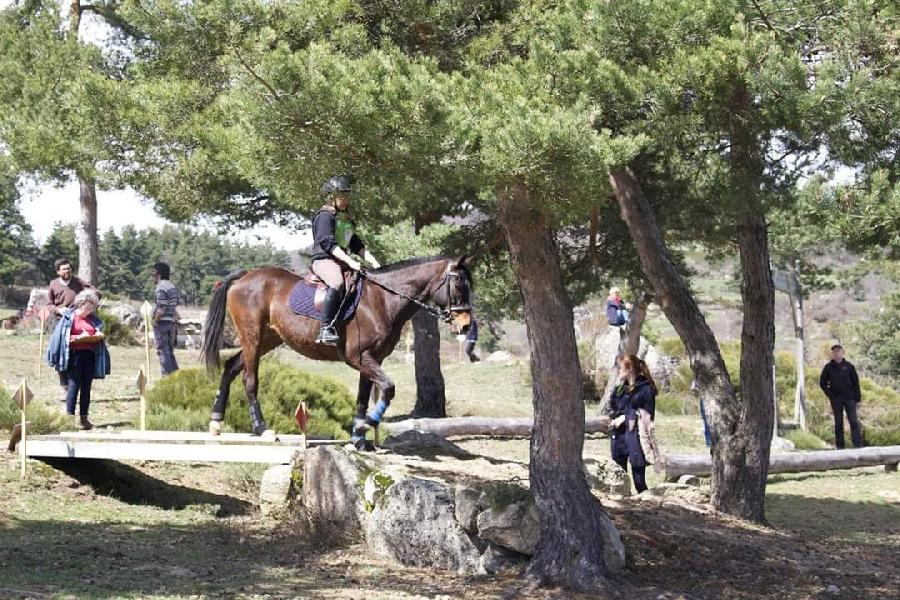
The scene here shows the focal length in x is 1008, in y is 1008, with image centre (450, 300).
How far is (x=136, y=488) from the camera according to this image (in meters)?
10.3

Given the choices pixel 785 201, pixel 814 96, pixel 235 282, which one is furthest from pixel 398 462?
pixel 814 96

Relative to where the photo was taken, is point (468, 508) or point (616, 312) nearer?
point (468, 508)

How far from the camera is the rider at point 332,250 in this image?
8523 mm

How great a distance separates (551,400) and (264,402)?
5898 millimetres

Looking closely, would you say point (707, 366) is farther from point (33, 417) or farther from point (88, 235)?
point (88, 235)

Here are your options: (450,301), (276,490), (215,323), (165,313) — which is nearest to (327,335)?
(450,301)

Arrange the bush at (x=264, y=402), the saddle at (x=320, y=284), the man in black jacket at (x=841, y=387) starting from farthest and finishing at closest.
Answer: the man in black jacket at (x=841, y=387), the bush at (x=264, y=402), the saddle at (x=320, y=284)

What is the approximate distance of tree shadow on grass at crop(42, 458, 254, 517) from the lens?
10.0 m

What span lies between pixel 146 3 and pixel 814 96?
28.7 feet

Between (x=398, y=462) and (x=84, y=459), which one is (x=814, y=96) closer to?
(x=398, y=462)

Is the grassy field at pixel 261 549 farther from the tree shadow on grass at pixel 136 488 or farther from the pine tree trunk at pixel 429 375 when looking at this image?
the pine tree trunk at pixel 429 375

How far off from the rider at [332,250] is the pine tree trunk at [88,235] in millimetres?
10997

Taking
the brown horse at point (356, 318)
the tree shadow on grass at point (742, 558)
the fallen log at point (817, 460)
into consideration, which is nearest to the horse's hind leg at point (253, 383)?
the brown horse at point (356, 318)

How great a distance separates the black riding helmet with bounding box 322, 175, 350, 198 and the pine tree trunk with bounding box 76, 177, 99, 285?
40.1 feet
